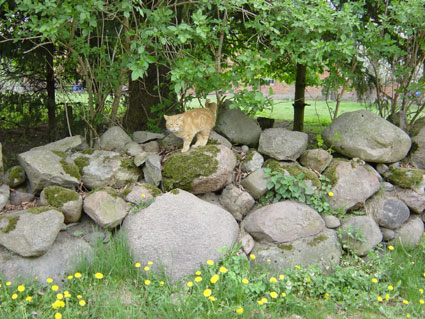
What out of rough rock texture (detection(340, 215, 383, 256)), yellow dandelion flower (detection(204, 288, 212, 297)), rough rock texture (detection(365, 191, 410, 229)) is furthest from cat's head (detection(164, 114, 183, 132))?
rough rock texture (detection(365, 191, 410, 229))

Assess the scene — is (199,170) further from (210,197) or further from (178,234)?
(178,234)

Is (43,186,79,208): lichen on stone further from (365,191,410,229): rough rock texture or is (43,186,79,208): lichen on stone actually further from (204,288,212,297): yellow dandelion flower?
(365,191,410,229): rough rock texture

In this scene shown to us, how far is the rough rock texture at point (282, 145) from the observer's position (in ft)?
13.3

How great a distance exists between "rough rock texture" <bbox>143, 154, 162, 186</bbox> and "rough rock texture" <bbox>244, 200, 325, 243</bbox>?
1.04 metres

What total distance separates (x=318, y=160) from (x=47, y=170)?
286cm

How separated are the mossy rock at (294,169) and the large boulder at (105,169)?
1.47m

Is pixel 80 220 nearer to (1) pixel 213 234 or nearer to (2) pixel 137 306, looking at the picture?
(2) pixel 137 306

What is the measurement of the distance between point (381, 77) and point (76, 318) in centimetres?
495

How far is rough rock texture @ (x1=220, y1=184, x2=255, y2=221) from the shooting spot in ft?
12.4

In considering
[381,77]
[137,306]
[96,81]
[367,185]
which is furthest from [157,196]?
[381,77]

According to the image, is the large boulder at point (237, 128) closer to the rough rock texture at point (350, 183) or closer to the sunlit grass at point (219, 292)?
the rough rock texture at point (350, 183)

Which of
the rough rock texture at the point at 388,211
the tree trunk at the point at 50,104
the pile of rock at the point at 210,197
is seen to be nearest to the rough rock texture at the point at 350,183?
the pile of rock at the point at 210,197

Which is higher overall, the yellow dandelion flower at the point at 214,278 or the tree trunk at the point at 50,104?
the tree trunk at the point at 50,104

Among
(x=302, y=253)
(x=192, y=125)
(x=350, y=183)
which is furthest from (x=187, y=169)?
(x=350, y=183)
